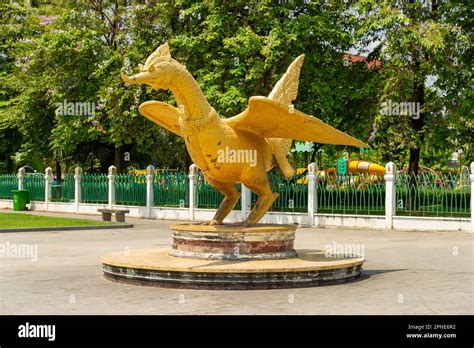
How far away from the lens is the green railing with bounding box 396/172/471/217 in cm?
2195

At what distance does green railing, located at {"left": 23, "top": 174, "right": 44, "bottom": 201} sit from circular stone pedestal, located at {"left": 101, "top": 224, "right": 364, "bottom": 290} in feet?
84.1

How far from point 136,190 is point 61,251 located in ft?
48.0

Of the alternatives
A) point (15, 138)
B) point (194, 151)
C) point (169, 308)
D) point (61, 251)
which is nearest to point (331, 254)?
point (194, 151)

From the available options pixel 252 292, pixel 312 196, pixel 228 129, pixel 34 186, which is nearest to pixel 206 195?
pixel 312 196

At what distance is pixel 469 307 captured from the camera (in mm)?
8766

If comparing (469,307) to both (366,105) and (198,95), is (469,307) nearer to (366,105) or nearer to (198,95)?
(198,95)

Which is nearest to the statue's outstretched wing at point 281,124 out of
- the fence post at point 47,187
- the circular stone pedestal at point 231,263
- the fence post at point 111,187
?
the circular stone pedestal at point 231,263

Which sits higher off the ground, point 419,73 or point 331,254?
point 419,73

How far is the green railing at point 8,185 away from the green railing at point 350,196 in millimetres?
20133

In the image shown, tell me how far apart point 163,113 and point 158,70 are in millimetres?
1515

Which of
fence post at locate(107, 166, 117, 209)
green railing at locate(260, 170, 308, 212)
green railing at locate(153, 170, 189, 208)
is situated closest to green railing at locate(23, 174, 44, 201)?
→ fence post at locate(107, 166, 117, 209)

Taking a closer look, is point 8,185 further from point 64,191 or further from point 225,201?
point 225,201

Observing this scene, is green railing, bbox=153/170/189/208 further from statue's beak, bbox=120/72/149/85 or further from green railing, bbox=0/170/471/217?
statue's beak, bbox=120/72/149/85

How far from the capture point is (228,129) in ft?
37.3
